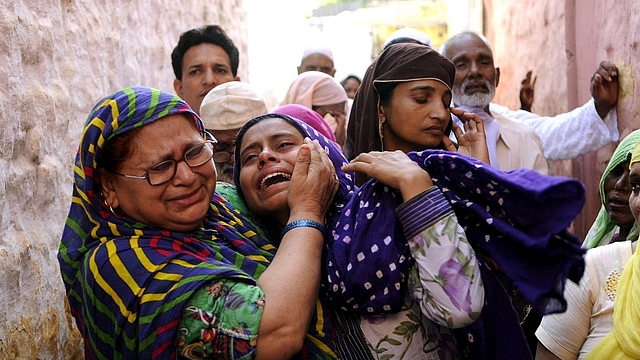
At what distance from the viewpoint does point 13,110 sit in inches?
113

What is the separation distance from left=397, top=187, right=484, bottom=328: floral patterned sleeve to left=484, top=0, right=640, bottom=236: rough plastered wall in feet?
7.96

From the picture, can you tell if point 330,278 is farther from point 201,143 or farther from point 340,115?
point 340,115

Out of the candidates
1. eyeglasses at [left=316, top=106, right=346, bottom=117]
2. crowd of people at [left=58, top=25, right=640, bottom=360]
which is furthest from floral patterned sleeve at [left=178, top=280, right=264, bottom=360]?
eyeglasses at [left=316, top=106, right=346, bottom=117]

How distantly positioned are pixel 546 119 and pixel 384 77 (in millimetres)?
2594

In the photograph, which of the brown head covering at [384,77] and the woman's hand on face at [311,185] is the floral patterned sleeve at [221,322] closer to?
the woman's hand on face at [311,185]

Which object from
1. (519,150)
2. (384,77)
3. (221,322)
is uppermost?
(384,77)

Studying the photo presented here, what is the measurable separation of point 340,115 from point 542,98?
2.08 metres

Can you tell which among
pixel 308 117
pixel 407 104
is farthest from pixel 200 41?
pixel 407 104

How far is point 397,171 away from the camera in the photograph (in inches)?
80.8

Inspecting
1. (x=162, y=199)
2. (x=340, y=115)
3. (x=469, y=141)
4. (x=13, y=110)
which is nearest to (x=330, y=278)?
(x=162, y=199)

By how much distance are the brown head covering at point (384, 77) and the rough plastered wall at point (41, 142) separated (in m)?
1.27

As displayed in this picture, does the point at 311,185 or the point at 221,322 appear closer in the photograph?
the point at 221,322

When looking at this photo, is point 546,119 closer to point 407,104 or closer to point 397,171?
point 407,104

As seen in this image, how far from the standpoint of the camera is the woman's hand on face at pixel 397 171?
2004 millimetres
